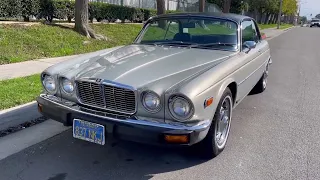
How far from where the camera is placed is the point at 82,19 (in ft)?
37.5

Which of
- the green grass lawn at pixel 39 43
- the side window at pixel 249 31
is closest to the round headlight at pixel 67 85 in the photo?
the side window at pixel 249 31

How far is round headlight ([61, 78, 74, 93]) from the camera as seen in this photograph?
3.44 metres

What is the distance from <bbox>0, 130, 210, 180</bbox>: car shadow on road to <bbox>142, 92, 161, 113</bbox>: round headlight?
725 mm

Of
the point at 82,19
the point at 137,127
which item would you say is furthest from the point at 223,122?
the point at 82,19

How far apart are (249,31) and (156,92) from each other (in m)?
2.97

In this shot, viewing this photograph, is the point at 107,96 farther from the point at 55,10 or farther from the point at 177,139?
the point at 55,10

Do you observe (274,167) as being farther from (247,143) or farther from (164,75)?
(164,75)

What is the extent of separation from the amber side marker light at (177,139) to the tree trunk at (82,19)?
922cm

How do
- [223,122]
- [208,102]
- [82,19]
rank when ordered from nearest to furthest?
[208,102] < [223,122] < [82,19]

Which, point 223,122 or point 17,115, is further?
point 17,115

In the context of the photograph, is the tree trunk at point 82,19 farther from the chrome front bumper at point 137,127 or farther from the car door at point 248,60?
the chrome front bumper at point 137,127

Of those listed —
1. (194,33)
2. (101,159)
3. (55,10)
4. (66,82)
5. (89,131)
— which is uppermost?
(55,10)

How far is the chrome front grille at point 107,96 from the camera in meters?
3.12

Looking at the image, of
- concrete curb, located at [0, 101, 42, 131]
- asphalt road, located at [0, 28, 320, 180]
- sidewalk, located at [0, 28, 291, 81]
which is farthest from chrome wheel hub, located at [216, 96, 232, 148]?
sidewalk, located at [0, 28, 291, 81]
